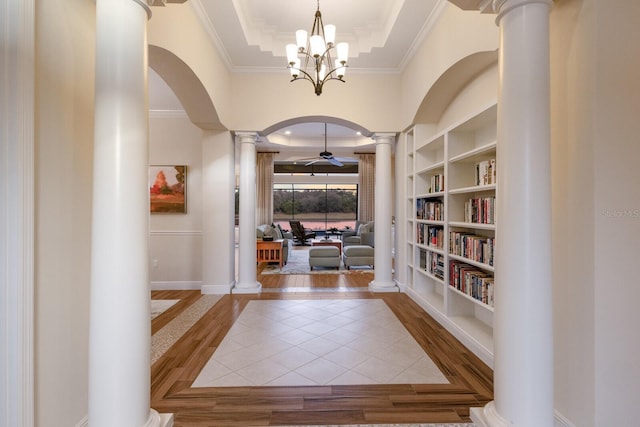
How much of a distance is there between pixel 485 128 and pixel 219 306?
3.92m

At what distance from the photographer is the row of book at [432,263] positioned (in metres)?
3.58

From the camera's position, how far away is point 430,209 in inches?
153

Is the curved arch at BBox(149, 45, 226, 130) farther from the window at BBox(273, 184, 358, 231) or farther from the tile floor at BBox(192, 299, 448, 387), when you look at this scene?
the window at BBox(273, 184, 358, 231)

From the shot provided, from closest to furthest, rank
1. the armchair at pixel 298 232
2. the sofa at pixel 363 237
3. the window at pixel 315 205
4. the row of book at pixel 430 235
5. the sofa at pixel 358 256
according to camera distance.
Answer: the row of book at pixel 430 235
the sofa at pixel 358 256
the sofa at pixel 363 237
the armchair at pixel 298 232
the window at pixel 315 205

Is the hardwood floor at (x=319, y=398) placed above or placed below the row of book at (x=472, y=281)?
below

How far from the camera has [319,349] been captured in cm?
279

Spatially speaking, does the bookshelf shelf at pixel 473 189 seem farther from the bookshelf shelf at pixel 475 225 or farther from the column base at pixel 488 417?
the column base at pixel 488 417

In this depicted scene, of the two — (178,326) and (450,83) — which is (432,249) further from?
(178,326)

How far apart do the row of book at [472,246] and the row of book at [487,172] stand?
526 millimetres
